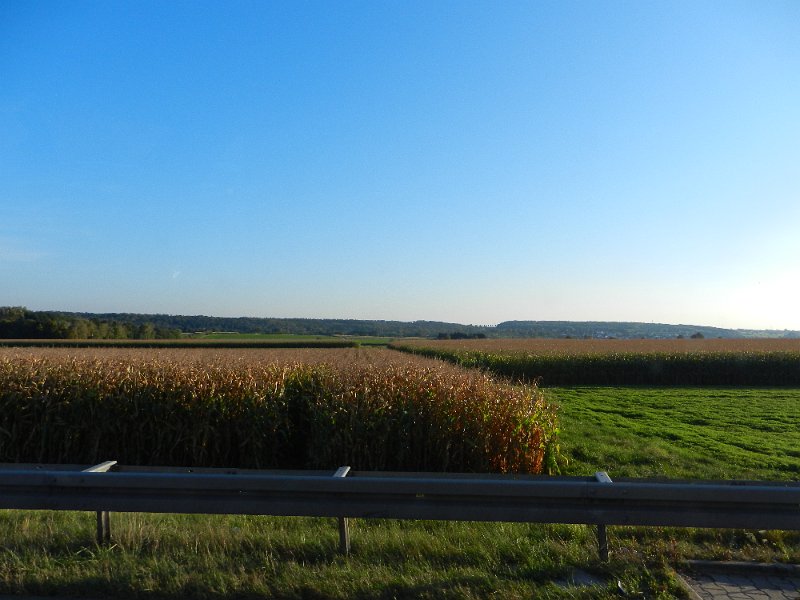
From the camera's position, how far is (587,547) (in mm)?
4609

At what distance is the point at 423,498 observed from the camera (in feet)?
13.6

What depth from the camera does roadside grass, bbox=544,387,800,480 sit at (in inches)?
323

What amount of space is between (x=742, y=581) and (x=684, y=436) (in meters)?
7.77

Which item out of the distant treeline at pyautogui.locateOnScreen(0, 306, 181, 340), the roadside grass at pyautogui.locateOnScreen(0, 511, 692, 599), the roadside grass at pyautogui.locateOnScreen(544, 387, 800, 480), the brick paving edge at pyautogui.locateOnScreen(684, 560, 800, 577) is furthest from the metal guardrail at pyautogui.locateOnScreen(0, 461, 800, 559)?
the distant treeline at pyautogui.locateOnScreen(0, 306, 181, 340)

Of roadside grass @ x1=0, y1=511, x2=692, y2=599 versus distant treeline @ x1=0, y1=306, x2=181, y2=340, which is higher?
distant treeline @ x1=0, y1=306, x2=181, y2=340

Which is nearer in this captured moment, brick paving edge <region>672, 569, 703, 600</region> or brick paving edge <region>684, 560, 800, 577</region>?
brick paving edge <region>672, 569, 703, 600</region>

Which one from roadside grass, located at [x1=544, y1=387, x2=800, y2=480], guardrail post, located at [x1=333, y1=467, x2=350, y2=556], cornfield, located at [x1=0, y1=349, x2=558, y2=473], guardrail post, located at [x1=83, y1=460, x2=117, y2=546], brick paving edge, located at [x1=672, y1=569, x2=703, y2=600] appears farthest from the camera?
roadside grass, located at [x1=544, y1=387, x2=800, y2=480]

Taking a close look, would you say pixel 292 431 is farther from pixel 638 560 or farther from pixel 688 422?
pixel 688 422

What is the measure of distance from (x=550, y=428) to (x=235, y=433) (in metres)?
4.27

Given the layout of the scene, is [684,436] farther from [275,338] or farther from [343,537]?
[275,338]

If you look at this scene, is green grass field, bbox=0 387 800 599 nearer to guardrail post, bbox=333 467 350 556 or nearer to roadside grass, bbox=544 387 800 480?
guardrail post, bbox=333 467 350 556

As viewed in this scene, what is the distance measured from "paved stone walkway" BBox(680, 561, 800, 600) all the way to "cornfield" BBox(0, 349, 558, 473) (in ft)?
10.4

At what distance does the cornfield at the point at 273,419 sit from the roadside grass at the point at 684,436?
150 centimetres

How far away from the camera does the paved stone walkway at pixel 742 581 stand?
383 cm
